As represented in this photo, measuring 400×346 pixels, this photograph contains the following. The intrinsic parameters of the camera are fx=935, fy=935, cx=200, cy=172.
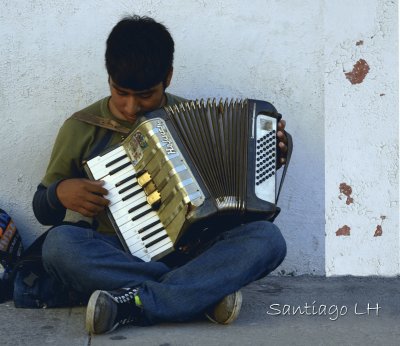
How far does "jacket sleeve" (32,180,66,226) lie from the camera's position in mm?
3508

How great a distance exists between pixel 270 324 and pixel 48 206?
3.09 ft

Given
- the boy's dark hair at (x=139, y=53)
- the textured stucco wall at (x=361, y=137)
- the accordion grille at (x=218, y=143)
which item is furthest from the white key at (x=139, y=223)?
the textured stucco wall at (x=361, y=137)

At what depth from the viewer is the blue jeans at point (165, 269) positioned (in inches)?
128

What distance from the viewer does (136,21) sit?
12.0 feet

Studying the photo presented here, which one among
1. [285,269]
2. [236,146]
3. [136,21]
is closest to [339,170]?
[285,269]

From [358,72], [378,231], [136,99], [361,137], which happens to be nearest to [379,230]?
[378,231]

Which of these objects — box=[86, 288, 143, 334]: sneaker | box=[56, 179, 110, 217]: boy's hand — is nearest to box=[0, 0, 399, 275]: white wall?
box=[56, 179, 110, 217]: boy's hand

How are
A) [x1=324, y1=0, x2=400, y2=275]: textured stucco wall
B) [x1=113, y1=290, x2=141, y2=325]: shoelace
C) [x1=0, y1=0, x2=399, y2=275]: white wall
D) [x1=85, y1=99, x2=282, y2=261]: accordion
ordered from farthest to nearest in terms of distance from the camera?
[x1=324, y1=0, x2=400, y2=275]: textured stucco wall → [x1=0, y1=0, x2=399, y2=275]: white wall → [x1=85, y1=99, x2=282, y2=261]: accordion → [x1=113, y1=290, x2=141, y2=325]: shoelace

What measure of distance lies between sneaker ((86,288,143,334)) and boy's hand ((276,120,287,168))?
2.49 ft

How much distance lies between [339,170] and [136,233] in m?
1.15

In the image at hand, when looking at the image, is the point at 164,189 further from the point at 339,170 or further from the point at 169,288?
the point at 339,170

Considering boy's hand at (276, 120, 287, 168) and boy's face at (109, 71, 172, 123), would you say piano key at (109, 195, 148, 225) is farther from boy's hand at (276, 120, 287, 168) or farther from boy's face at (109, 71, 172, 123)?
boy's hand at (276, 120, 287, 168)

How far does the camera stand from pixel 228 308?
3.28 m

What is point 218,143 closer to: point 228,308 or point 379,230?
point 228,308
